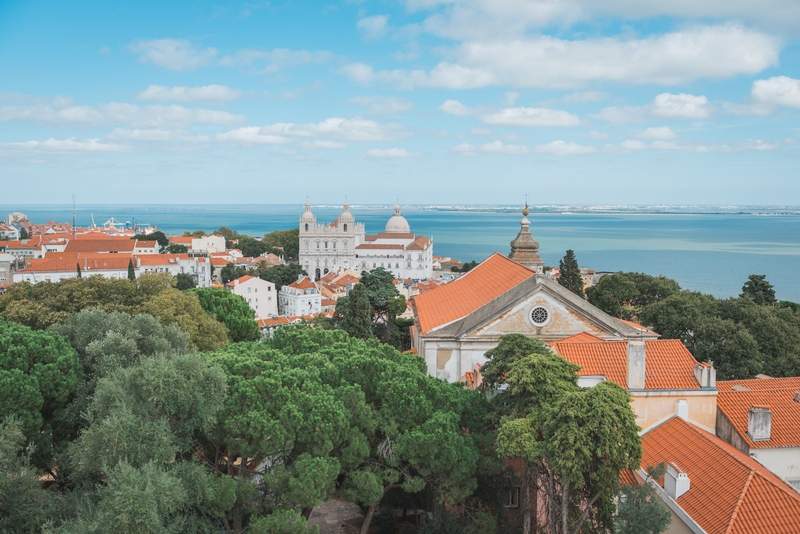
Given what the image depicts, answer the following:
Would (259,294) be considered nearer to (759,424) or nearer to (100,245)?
(100,245)

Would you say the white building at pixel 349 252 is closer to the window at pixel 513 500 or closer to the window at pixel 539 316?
the window at pixel 539 316

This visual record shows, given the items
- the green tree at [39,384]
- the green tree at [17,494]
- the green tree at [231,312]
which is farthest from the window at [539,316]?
the green tree at [17,494]

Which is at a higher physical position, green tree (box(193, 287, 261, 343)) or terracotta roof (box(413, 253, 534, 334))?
terracotta roof (box(413, 253, 534, 334))

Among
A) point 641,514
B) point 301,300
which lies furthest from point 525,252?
point 301,300

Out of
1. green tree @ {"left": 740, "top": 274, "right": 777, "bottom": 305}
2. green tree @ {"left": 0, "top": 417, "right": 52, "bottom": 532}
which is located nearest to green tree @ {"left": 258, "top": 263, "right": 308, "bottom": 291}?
green tree @ {"left": 740, "top": 274, "right": 777, "bottom": 305}

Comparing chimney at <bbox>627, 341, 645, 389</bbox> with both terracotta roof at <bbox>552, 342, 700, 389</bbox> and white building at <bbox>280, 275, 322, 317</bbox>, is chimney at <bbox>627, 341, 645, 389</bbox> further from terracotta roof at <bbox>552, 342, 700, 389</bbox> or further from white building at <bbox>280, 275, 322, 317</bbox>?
white building at <bbox>280, 275, 322, 317</bbox>

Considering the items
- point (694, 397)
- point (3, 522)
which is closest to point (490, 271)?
point (694, 397)
